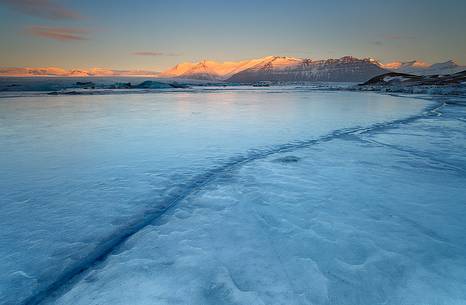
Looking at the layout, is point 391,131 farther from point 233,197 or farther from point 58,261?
point 58,261

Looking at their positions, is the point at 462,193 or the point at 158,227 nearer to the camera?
the point at 158,227

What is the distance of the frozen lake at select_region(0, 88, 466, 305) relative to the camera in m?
2.06

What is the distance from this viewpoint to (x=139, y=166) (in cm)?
493

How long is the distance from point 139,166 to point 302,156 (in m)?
2.99

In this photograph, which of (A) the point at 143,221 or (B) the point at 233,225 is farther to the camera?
(A) the point at 143,221

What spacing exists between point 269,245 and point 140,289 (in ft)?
3.66

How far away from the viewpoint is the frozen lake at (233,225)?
2059mm

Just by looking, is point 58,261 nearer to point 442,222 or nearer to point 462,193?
point 442,222

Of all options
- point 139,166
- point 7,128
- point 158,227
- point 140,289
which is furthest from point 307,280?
point 7,128

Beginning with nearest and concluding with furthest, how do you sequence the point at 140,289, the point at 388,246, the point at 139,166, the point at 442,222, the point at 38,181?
1. the point at 140,289
2. the point at 388,246
3. the point at 442,222
4. the point at 38,181
5. the point at 139,166

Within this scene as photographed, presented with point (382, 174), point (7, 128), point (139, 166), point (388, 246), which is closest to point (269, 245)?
point (388, 246)

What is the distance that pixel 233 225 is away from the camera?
2969mm

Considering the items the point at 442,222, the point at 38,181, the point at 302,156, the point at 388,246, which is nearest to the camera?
the point at 388,246

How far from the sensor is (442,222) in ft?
9.63
